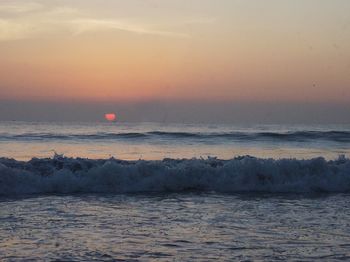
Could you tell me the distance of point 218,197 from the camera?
1307cm

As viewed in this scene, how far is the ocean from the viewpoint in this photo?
7.62 m

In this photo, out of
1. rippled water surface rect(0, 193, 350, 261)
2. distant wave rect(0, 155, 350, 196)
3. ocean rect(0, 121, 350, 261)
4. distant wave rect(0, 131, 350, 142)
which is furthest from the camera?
distant wave rect(0, 131, 350, 142)

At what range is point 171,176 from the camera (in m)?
15.1

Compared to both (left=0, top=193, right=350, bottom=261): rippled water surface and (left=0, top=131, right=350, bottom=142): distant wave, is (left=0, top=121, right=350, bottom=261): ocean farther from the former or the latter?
(left=0, top=131, right=350, bottom=142): distant wave

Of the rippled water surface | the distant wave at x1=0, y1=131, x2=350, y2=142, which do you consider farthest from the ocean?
the distant wave at x1=0, y1=131, x2=350, y2=142

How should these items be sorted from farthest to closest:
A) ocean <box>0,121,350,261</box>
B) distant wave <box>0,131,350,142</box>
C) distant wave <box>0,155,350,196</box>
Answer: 1. distant wave <box>0,131,350,142</box>
2. distant wave <box>0,155,350,196</box>
3. ocean <box>0,121,350,261</box>

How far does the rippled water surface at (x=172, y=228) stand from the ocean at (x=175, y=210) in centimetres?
2

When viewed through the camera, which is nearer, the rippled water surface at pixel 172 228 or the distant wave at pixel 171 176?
the rippled water surface at pixel 172 228

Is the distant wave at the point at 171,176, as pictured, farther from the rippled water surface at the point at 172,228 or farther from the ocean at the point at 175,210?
the rippled water surface at the point at 172,228

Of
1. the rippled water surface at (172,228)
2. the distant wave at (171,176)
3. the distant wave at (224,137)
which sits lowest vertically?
the rippled water surface at (172,228)

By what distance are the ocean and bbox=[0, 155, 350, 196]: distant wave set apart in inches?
1.2

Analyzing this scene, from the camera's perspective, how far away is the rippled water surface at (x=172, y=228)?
7.46 metres

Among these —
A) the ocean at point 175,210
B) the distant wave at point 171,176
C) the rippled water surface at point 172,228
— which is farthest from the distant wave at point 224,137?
the rippled water surface at point 172,228

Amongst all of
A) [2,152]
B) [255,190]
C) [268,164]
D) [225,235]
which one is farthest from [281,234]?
[2,152]
